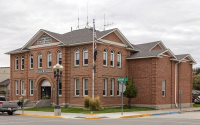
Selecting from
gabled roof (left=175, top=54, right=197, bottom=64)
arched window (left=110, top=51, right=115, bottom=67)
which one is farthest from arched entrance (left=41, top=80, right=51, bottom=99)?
gabled roof (left=175, top=54, right=197, bottom=64)

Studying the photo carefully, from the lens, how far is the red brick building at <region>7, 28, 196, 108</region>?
33.0 meters

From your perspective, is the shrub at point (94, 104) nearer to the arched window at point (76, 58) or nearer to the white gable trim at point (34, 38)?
the arched window at point (76, 58)

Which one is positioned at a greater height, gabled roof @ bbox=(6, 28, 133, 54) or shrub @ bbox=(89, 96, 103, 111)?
gabled roof @ bbox=(6, 28, 133, 54)

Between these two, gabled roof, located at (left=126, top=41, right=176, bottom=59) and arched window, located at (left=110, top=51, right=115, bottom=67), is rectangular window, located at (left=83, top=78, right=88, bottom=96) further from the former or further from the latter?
gabled roof, located at (left=126, top=41, right=176, bottom=59)

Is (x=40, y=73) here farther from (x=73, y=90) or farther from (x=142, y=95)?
(x=142, y=95)

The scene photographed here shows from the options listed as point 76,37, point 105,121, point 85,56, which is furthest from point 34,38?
point 105,121

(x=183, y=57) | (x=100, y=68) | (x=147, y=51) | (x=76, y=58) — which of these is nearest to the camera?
(x=100, y=68)

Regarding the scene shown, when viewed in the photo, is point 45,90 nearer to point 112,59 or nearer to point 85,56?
point 85,56

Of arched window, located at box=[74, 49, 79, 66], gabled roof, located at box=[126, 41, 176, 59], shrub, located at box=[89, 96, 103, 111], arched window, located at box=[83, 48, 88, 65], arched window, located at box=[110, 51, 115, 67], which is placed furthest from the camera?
arched window, located at box=[110, 51, 115, 67]

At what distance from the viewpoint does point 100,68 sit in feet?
107

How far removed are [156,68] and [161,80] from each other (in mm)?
2001

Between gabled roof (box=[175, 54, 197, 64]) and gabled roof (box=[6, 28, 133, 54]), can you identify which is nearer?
gabled roof (box=[6, 28, 133, 54])

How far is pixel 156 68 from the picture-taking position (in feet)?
109

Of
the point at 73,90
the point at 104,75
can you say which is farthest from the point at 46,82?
the point at 104,75
